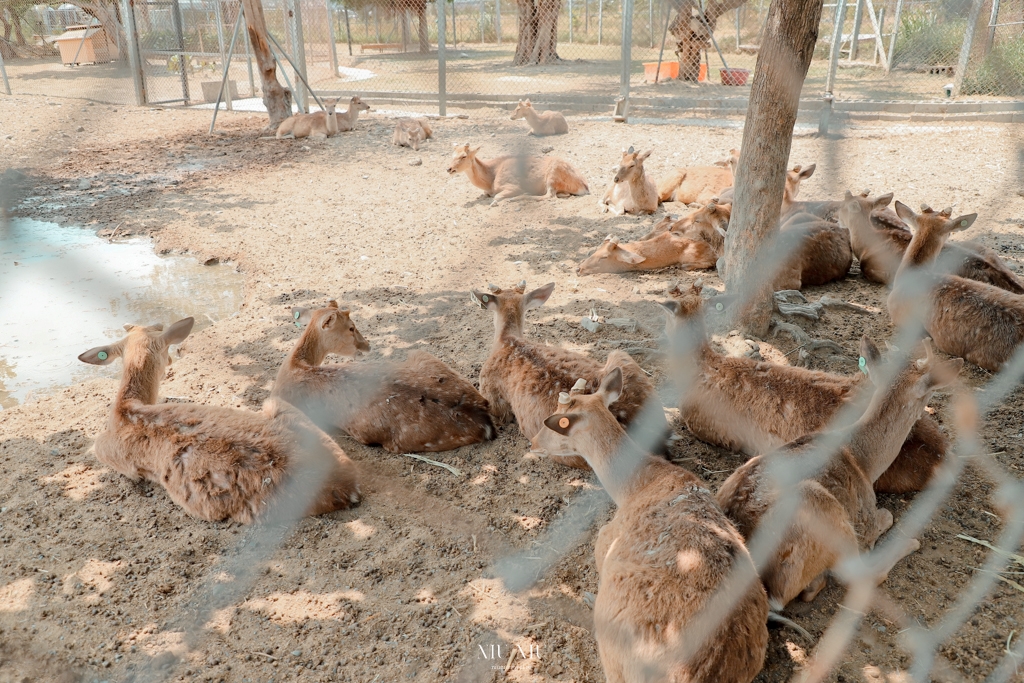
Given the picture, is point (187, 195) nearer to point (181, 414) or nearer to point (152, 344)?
point (152, 344)

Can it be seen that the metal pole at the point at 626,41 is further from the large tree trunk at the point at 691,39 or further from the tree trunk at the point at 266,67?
the tree trunk at the point at 266,67

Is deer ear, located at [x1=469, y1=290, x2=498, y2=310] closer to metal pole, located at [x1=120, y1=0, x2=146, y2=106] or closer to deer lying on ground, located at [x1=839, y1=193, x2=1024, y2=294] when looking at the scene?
deer lying on ground, located at [x1=839, y1=193, x2=1024, y2=294]

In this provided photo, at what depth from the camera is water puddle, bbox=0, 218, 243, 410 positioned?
17.0 feet

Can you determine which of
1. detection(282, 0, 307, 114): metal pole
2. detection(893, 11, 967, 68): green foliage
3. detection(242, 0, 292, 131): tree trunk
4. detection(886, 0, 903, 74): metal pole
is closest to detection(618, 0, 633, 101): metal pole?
detection(282, 0, 307, 114): metal pole

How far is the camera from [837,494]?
117 inches

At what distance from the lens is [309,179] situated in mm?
10102

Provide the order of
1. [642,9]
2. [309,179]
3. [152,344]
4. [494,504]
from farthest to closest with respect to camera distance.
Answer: [642,9], [309,179], [152,344], [494,504]

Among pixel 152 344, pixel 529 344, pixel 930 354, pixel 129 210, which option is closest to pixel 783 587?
pixel 930 354

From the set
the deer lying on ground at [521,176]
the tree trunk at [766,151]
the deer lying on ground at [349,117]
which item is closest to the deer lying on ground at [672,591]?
the tree trunk at [766,151]

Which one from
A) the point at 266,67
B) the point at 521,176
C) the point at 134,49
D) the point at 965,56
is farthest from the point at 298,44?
the point at 965,56

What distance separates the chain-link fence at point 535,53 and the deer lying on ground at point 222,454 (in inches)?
407

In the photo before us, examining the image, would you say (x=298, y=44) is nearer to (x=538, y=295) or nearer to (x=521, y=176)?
(x=521, y=176)

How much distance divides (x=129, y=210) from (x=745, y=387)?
742 cm

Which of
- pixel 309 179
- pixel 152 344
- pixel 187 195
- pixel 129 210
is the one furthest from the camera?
pixel 309 179
